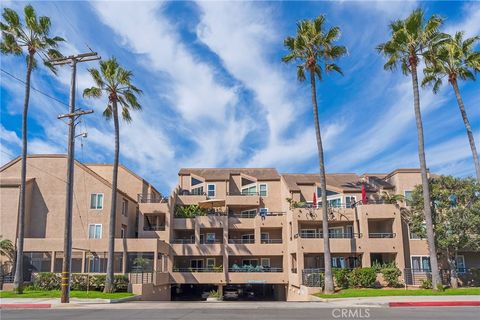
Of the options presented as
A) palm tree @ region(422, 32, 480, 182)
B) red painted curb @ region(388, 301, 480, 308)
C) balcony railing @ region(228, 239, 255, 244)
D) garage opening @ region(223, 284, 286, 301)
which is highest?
palm tree @ region(422, 32, 480, 182)

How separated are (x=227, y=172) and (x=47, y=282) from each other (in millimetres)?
23074

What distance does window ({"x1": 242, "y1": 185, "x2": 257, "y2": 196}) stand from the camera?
156 feet

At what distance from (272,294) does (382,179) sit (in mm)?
17229

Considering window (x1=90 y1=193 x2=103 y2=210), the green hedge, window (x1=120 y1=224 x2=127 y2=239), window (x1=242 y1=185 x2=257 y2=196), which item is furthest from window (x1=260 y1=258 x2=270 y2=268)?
window (x1=90 y1=193 x2=103 y2=210)

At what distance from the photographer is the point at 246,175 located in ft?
163

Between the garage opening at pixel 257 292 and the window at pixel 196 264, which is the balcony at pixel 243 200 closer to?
the window at pixel 196 264

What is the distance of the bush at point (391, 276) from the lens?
32.9 metres

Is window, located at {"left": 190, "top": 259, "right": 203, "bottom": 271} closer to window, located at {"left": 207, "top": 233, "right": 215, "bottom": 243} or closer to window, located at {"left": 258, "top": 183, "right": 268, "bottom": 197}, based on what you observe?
window, located at {"left": 207, "top": 233, "right": 215, "bottom": 243}

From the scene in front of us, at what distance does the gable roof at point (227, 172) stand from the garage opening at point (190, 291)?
1199cm

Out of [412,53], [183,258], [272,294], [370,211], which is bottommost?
[272,294]

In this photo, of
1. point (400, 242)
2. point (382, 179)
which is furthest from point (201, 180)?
point (400, 242)

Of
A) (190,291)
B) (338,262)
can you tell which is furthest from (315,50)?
(190,291)

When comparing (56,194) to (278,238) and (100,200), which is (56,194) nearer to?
(100,200)

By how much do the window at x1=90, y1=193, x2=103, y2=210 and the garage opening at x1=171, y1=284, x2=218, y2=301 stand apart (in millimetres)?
12636
